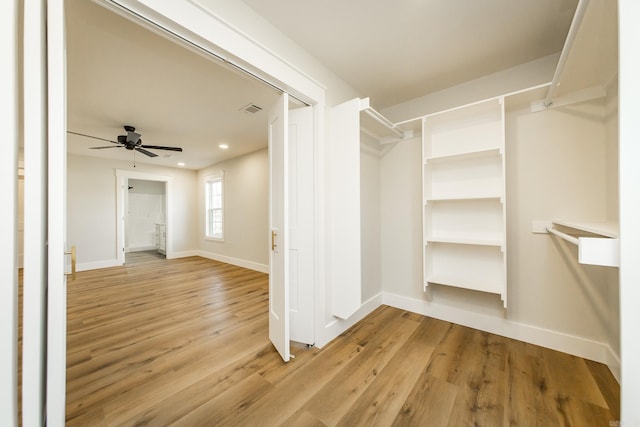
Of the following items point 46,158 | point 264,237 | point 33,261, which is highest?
point 46,158

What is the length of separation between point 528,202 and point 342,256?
178 cm

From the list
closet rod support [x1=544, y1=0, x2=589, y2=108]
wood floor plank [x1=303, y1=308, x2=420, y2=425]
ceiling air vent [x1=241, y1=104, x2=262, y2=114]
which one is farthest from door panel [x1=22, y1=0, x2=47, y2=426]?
closet rod support [x1=544, y1=0, x2=589, y2=108]

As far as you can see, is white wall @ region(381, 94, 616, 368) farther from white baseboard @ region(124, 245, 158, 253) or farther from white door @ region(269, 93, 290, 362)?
white baseboard @ region(124, 245, 158, 253)

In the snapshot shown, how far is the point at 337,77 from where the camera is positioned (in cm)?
238

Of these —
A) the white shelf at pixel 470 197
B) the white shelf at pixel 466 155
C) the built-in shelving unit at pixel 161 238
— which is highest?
the white shelf at pixel 466 155

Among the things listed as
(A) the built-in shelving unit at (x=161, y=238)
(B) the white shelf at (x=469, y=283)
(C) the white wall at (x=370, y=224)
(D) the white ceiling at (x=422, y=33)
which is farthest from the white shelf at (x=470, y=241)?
(A) the built-in shelving unit at (x=161, y=238)

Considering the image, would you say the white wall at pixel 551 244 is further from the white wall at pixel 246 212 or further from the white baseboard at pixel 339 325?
the white wall at pixel 246 212

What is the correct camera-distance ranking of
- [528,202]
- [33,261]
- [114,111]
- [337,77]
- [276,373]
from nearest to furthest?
[33,261]
[276,373]
[528,202]
[337,77]
[114,111]

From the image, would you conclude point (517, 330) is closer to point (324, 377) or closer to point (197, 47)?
point (324, 377)

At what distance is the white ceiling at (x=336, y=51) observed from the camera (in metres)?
1.64

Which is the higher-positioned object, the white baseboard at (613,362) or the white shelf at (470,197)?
Result: the white shelf at (470,197)

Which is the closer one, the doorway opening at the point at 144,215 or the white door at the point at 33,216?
the white door at the point at 33,216

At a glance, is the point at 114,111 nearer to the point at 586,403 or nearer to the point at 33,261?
the point at 33,261

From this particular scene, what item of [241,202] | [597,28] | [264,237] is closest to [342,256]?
[597,28]
